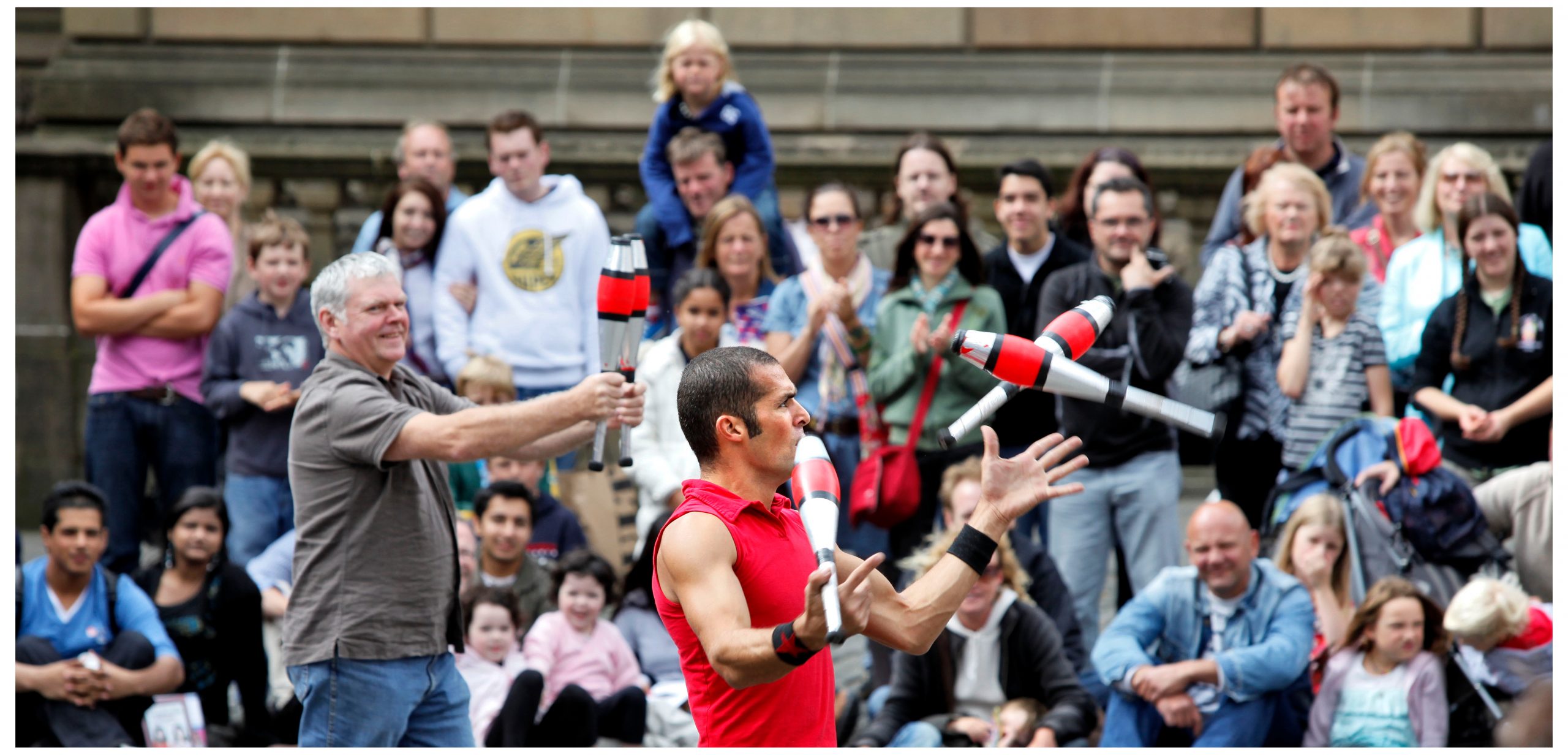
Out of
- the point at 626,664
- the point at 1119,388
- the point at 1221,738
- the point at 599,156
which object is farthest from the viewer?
the point at 599,156

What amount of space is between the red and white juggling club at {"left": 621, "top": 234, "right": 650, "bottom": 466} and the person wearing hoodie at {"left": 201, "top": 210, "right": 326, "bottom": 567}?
2.59 meters

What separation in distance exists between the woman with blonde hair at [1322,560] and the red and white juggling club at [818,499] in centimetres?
299

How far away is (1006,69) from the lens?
415 inches

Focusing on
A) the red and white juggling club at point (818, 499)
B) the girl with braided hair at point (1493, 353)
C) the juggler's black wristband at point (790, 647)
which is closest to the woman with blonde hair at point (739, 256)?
the girl with braided hair at point (1493, 353)

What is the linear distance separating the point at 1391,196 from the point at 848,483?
2.50 meters

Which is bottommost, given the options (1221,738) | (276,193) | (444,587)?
(1221,738)

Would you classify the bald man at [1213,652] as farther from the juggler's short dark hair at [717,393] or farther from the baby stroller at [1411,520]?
the juggler's short dark hair at [717,393]

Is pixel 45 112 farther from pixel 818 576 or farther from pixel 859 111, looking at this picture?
pixel 818 576

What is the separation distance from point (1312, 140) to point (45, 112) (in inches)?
284

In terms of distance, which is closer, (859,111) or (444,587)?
(444,587)

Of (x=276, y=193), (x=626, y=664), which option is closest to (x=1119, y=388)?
(x=626, y=664)

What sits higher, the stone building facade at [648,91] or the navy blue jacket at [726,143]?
the stone building facade at [648,91]

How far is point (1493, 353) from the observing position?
21.8ft

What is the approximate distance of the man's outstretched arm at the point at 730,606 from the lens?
334 centimetres
